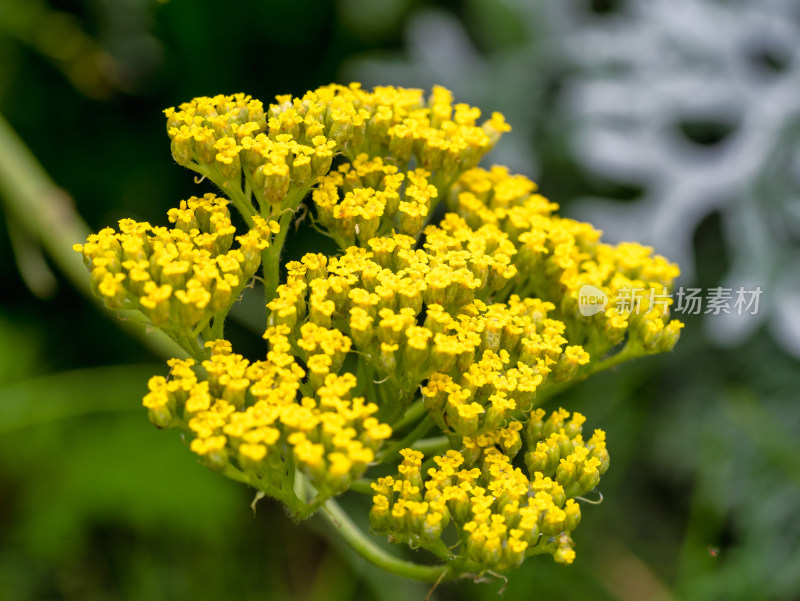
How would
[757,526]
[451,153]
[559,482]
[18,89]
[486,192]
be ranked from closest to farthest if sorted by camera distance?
[559,482] → [451,153] → [486,192] → [757,526] → [18,89]

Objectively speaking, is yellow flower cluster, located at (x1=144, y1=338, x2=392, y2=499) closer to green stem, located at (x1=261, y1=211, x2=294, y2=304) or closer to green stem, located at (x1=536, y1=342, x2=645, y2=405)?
green stem, located at (x1=261, y1=211, x2=294, y2=304)

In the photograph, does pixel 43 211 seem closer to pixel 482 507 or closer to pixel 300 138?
pixel 300 138

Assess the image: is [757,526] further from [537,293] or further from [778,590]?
[537,293]

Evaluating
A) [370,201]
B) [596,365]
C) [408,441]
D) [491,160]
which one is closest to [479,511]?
[408,441]

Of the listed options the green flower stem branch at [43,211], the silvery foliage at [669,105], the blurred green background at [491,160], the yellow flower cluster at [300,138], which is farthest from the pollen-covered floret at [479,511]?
the silvery foliage at [669,105]

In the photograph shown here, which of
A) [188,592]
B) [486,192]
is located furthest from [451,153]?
[188,592]

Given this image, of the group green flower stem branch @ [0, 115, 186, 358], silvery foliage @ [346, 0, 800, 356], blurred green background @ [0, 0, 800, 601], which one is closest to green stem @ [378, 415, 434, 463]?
green flower stem branch @ [0, 115, 186, 358]

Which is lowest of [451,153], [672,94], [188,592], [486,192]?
[188,592]

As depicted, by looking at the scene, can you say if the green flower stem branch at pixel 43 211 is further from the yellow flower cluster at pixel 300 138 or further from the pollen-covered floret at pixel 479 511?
the pollen-covered floret at pixel 479 511
